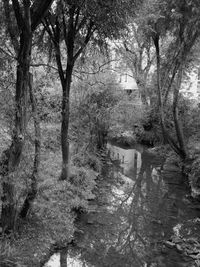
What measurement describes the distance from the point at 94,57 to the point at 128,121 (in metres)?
9.75

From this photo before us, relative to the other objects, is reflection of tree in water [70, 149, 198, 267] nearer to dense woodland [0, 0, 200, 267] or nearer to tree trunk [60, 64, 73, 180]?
dense woodland [0, 0, 200, 267]

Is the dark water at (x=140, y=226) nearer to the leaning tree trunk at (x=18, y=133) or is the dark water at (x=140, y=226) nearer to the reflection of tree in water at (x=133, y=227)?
the reflection of tree in water at (x=133, y=227)

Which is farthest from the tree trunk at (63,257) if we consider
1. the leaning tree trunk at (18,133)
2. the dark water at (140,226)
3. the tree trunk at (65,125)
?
the tree trunk at (65,125)

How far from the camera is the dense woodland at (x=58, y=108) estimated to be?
5590 millimetres

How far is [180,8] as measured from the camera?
43.4ft

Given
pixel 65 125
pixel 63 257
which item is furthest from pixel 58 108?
pixel 63 257

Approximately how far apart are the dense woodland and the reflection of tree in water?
78 centimetres

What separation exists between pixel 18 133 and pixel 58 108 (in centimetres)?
494

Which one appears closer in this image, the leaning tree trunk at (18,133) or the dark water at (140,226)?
the leaning tree trunk at (18,133)

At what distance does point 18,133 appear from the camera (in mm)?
5457

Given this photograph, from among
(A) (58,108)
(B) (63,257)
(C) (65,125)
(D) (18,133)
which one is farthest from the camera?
(A) (58,108)

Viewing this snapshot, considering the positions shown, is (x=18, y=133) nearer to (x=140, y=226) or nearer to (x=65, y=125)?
(x=65, y=125)

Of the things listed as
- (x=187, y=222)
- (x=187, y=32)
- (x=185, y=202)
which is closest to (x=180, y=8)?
(x=187, y=32)

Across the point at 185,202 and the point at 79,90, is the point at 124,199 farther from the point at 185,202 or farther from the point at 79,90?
the point at 79,90
